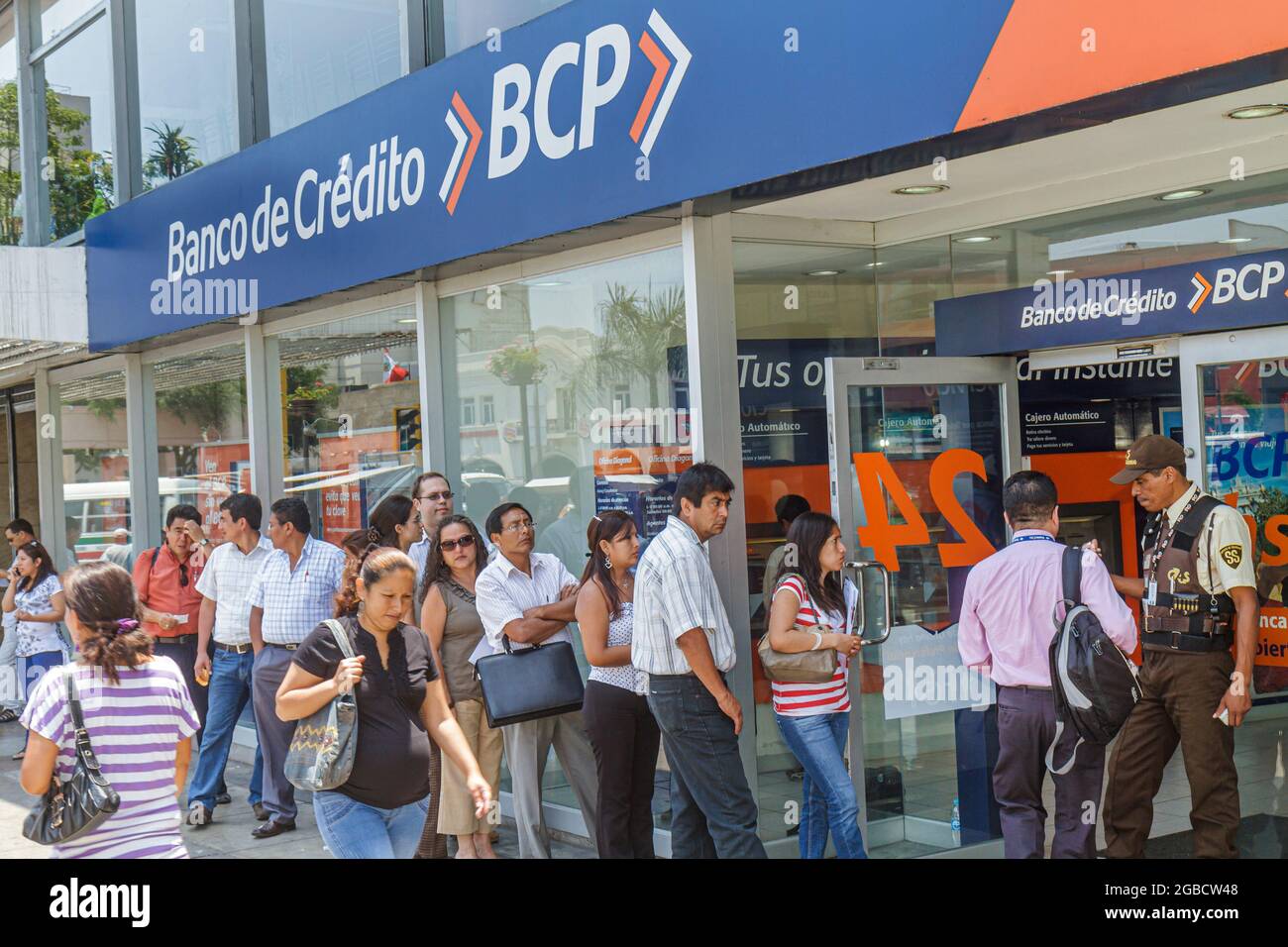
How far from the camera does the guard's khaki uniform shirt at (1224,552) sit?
5.20m

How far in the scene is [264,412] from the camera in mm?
9844

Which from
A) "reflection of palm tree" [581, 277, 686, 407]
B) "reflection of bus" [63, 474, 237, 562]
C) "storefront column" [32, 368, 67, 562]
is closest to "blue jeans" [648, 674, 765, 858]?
"reflection of palm tree" [581, 277, 686, 407]

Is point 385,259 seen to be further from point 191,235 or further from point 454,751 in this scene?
point 454,751

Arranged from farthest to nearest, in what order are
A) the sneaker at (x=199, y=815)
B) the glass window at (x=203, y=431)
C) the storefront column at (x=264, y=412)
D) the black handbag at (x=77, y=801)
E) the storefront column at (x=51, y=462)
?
the storefront column at (x=51, y=462)
the glass window at (x=203, y=431)
the storefront column at (x=264, y=412)
the sneaker at (x=199, y=815)
the black handbag at (x=77, y=801)

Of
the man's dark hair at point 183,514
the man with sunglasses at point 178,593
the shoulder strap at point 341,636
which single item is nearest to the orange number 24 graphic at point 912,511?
the shoulder strap at point 341,636

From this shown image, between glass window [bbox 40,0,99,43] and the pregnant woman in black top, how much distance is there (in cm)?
901

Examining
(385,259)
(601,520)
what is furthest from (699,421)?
(385,259)

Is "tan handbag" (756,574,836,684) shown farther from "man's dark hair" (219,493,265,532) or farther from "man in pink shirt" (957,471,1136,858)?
"man's dark hair" (219,493,265,532)

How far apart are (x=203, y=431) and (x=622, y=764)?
6393 millimetres

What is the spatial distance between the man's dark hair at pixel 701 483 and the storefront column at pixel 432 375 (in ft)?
9.66

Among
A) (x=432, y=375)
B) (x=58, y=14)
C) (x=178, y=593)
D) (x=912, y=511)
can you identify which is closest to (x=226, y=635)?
(x=178, y=593)

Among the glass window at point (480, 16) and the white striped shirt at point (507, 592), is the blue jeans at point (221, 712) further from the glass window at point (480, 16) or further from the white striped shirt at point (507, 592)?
the glass window at point (480, 16)

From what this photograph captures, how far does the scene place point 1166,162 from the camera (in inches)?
216

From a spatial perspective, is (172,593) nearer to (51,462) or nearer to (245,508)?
(245,508)
